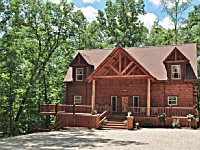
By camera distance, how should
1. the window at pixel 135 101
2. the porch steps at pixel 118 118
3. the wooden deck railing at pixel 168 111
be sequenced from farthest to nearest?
the window at pixel 135 101, the porch steps at pixel 118 118, the wooden deck railing at pixel 168 111

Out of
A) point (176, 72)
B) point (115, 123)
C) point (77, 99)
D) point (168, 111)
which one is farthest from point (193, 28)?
point (115, 123)

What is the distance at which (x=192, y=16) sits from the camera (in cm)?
4156

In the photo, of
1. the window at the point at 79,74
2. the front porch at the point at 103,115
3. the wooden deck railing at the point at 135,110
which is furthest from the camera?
the window at the point at 79,74

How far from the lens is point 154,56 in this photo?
2892cm

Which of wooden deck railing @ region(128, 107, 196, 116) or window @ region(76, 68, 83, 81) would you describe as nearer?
wooden deck railing @ region(128, 107, 196, 116)

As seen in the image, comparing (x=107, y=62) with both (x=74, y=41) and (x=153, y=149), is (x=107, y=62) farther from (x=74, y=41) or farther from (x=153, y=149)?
(x=74, y=41)

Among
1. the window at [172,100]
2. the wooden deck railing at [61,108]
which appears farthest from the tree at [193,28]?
the wooden deck railing at [61,108]

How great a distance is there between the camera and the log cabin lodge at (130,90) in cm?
2408

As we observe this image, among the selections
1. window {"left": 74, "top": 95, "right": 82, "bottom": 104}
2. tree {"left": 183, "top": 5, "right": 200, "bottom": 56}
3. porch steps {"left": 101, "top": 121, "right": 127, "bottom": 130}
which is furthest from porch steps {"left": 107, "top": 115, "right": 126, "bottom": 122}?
tree {"left": 183, "top": 5, "right": 200, "bottom": 56}

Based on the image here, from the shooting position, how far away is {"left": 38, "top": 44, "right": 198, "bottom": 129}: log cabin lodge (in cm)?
2408

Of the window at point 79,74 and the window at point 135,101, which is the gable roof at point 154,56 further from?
the window at point 135,101

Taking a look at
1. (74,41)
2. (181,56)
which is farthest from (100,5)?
(181,56)

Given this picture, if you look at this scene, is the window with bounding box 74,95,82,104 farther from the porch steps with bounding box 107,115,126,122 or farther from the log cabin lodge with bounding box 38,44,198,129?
the porch steps with bounding box 107,115,126,122

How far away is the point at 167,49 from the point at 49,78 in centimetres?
1627
